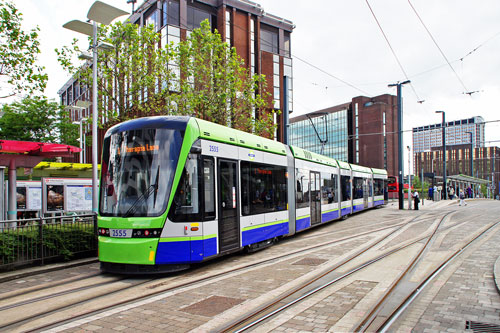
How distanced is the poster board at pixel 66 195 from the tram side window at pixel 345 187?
12.5 m

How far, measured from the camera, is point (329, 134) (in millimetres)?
93875

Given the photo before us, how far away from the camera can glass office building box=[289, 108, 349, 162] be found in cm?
9019

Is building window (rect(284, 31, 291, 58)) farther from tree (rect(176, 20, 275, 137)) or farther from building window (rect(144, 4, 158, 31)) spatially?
tree (rect(176, 20, 275, 137))

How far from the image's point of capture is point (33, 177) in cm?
2014

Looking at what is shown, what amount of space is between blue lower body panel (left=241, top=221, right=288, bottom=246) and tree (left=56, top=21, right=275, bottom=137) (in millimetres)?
6667

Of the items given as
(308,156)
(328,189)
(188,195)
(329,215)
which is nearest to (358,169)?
(328,189)

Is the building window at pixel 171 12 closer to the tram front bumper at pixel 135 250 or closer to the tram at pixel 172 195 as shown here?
the tram at pixel 172 195

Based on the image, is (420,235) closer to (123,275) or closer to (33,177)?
(123,275)

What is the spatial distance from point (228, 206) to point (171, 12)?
3092cm

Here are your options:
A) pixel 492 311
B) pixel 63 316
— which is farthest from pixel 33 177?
pixel 492 311

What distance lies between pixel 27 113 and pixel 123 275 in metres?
Answer: 25.5

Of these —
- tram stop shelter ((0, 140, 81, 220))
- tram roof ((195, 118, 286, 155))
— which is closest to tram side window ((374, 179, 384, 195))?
tram roof ((195, 118, 286, 155))

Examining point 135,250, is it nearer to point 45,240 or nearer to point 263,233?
point 45,240

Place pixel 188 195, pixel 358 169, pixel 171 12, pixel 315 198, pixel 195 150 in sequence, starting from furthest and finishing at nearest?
pixel 171 12 → pixel 358 169 → pixel 315 198 → pixel 195 150 → pixel 188 195
